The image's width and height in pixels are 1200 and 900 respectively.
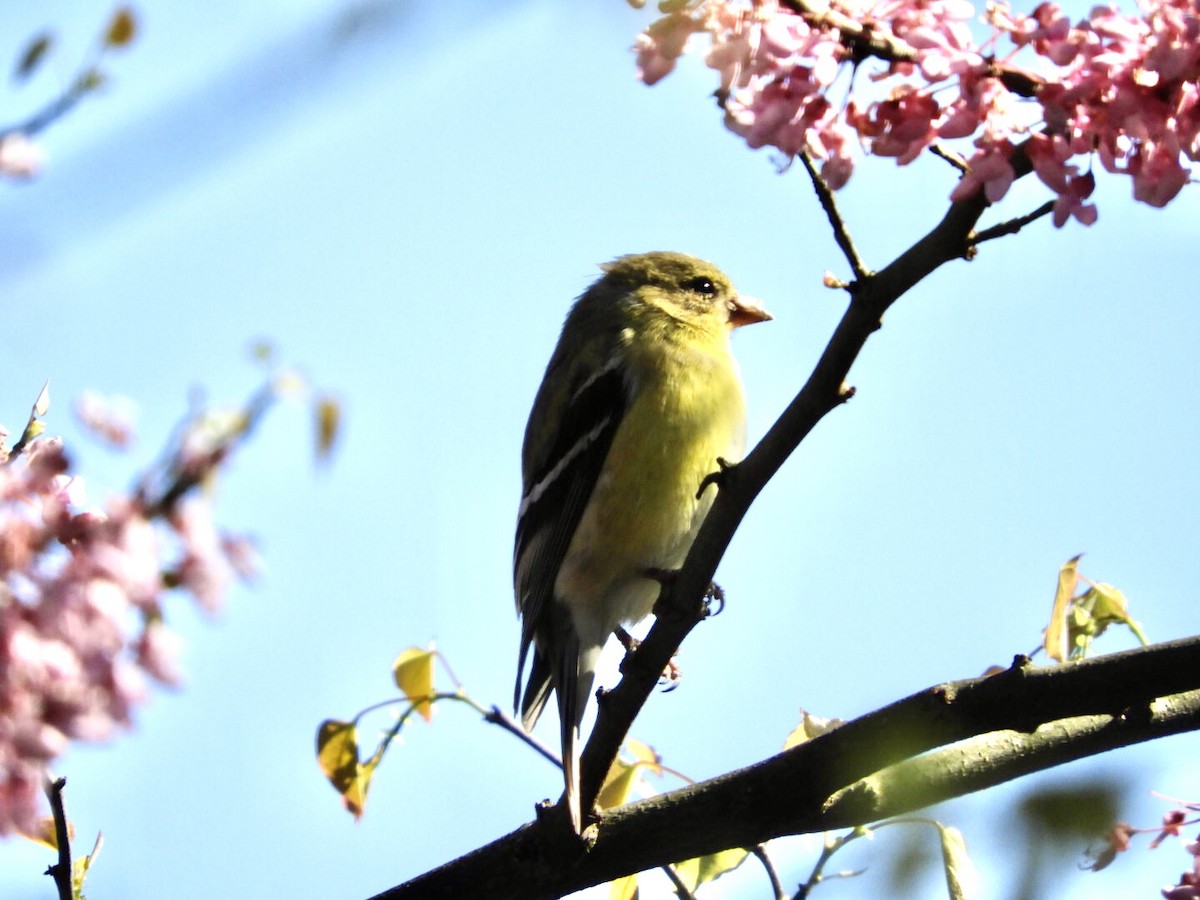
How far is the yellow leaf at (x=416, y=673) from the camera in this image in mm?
4199

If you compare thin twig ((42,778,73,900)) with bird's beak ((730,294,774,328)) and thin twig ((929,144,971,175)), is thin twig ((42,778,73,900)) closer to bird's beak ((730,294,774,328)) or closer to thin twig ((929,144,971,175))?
thin twig ((929,144,971,175))

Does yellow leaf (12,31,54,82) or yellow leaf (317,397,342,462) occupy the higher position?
yellow leaf (12,31,54,82)

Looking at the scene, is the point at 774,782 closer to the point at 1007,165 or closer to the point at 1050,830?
the point at 1050,830

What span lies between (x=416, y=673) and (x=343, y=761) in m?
0.31

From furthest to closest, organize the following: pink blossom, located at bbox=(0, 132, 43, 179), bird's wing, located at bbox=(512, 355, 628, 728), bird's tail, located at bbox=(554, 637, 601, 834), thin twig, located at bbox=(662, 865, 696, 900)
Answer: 1. bird's wing, located at bbox=(512, 355, 628, 728)
2. thin twig, located at bbox=(662, 865, 696, 900)
3. bird's tail, located at bbox=(554, 637, 601, 834)
4. pink blossom, located at bbox=(0, 132, 43, 179)

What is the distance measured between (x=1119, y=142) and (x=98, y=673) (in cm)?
204

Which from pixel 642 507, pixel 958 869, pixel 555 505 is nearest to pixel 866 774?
pixel 958 869

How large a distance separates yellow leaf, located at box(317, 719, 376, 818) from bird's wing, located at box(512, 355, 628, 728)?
1.11 m

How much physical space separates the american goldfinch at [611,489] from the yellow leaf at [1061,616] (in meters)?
1.78

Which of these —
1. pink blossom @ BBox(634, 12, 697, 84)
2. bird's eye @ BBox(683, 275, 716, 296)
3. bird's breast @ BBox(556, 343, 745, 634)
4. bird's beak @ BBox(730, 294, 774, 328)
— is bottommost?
pink blossom @ BBox(634, 12, 697, 84)

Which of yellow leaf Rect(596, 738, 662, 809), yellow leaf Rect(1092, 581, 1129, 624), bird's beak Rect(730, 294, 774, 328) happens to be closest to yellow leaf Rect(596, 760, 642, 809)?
yellow leaf Rect(596, 738, 662, 809)

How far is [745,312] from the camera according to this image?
682cm

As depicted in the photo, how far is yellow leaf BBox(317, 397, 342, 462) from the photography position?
1.96 meters

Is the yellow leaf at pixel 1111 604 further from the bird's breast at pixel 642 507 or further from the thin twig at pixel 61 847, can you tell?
the thin twig at pixel 61 847
